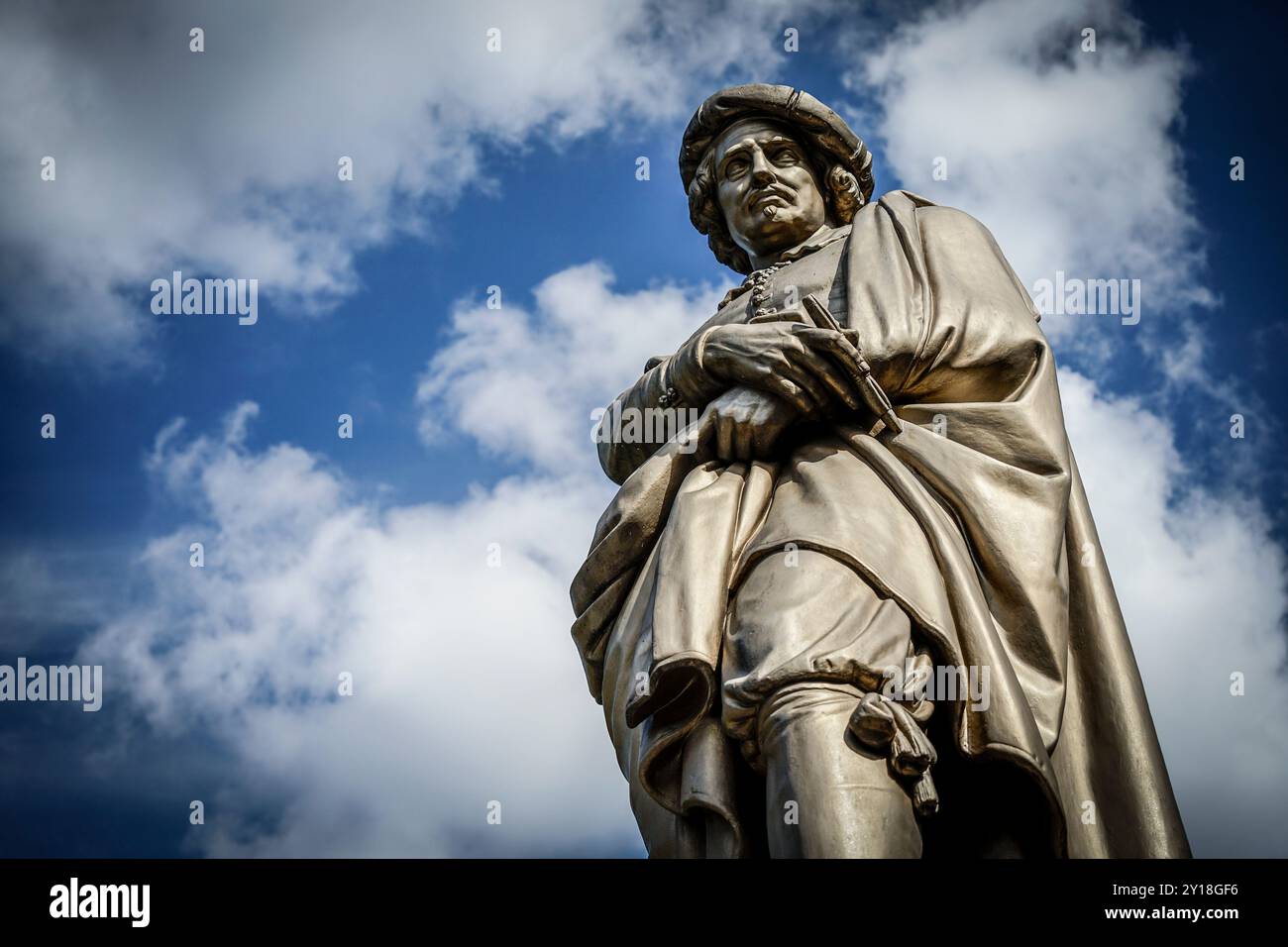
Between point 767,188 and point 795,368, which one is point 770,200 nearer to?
point 767,188

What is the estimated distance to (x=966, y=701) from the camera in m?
6.09

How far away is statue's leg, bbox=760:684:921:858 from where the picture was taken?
5.54 m

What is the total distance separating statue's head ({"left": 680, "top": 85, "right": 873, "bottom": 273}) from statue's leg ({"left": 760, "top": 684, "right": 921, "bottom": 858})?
3489 mm

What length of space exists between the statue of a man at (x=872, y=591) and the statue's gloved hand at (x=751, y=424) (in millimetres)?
10

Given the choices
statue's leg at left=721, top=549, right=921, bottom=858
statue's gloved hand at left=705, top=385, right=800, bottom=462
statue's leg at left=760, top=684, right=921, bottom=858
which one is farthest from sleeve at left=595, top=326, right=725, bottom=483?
statue's leg at left=760, top=684, right=921, bottom=858

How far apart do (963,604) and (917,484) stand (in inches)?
25.9

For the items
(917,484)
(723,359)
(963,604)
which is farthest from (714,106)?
(963,604)

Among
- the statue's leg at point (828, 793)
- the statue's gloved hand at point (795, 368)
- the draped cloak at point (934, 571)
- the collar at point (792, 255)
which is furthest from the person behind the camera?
the collar at point (792, 255)

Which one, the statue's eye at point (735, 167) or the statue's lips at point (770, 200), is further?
the statue's eye at point (735, 167)

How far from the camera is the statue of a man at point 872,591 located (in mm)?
5949

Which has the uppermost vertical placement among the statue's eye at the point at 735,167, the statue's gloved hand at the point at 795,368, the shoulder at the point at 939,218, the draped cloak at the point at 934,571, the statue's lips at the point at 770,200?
the statue's eye at the point at 735,167

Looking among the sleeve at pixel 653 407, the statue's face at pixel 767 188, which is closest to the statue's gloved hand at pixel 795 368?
the sleeve at pixel 653 407

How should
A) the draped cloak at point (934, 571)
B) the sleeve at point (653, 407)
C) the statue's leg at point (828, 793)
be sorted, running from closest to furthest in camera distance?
the statue's leg at point (828, 793), the draped cloak at point (934, 571), the sleeve at point (653, 407)

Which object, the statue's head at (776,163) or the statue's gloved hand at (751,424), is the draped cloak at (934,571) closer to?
the statue's gloved hand at (751,424)
